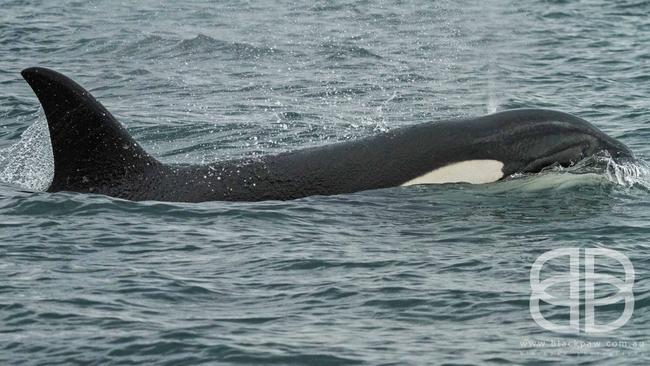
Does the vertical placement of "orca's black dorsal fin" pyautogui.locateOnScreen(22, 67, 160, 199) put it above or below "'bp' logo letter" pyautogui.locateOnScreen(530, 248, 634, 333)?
above

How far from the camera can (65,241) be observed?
12.8 m

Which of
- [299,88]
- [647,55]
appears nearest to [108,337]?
[299,88]

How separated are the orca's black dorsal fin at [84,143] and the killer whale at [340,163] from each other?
0.01 m

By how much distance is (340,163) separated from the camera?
14328mm

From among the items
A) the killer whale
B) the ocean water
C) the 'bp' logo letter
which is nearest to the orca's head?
the killer whale

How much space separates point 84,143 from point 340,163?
9.57 ft

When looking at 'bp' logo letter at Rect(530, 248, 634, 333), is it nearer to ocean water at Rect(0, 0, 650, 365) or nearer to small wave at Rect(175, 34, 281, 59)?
ocean water at Rect(0, 0, 650, 365)

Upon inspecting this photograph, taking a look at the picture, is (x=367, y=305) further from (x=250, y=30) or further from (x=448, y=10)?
(x=448, y=10)

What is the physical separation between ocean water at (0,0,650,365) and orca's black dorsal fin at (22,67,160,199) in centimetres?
26

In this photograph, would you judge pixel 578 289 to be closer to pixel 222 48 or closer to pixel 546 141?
pixel 546 141

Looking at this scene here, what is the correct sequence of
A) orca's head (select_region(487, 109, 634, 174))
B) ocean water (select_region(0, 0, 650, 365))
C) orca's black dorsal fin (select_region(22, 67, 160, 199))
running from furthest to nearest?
orca's head (select_region(487, 109, 634, 174)) → orca's black dorsal fin (select_region(22, 67, 160, 199)) → ocean water (select_region(0, 0, 650, 365))

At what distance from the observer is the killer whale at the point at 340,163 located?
14141 mm

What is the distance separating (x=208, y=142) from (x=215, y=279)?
7.79 metres

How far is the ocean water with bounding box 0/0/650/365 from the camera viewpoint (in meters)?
10.0
